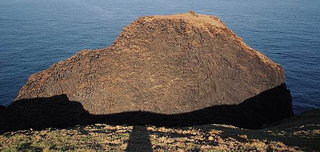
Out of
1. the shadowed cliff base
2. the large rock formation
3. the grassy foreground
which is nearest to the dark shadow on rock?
the grassy foreground

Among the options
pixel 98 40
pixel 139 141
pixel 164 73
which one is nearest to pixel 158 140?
pixel 139 141

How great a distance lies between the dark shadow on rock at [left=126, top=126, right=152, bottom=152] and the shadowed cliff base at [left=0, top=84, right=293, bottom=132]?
6585 mm

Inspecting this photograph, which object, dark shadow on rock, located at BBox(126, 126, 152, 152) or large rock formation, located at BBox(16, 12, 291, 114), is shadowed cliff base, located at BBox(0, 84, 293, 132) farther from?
dark shadow on rock, located at BBox(126, 126, 152, 152)

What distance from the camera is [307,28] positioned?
3666 inches

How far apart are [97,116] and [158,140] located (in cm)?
1221

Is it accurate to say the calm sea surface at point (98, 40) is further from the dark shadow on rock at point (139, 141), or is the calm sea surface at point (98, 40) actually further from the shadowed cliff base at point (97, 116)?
the dark shadow on rock at point (139, 141)

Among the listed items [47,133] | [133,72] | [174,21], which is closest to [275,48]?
[174,21]

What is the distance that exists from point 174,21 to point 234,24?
70.6 meters

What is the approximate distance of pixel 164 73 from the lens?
104 feet

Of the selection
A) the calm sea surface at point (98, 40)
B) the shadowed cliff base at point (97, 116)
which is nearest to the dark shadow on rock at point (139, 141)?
the shadowed cliff base at point (97, 116)

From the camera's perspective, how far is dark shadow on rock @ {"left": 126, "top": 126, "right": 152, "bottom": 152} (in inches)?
690

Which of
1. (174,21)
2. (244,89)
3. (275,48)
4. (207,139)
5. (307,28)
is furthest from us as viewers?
(307,28)

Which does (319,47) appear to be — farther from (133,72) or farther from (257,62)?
(133,72)

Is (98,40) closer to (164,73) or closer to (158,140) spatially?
(164,73)
